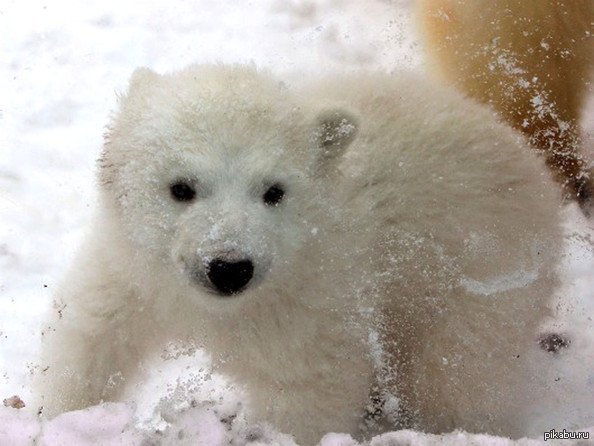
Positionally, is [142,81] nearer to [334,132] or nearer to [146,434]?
[334,132]

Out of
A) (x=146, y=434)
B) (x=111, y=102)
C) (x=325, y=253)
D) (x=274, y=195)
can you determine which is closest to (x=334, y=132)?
(x=274, y=195)

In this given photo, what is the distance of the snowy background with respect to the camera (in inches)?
95.0

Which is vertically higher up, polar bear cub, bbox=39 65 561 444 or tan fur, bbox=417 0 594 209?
tan fur, bbox=417 0 594 209

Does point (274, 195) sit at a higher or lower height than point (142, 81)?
lower

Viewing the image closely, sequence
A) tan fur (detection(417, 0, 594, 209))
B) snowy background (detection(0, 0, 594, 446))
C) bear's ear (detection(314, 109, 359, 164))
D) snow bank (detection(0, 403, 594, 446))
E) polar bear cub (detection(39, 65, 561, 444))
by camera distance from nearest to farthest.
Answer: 1. snow bank (detection(0, 403, 594, 446))
2. polar bear cub (detection(39, 65, 561, 444))
3. bear's ear (detection(314, 109, 359, 164))
4. snowy background (detection(0, 0, 594, 446))
5. tan fur (detection(417, 0, 594, 209))

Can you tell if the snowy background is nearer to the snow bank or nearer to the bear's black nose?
the snow bank

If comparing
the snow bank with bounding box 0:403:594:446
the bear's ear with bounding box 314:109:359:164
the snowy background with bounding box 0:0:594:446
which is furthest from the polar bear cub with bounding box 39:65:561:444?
the snow bank with bounding box 0:403:594:446

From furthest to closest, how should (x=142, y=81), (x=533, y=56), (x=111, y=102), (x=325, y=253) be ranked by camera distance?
(x=111, y=102), (x=533, y=56), (x=325, y=253), (x=142, y=81)

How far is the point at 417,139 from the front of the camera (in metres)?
2.28

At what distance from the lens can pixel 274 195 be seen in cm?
191

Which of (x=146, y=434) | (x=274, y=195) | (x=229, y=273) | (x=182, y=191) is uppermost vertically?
(x=274, y=195)

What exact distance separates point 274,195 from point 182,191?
0.26 meters

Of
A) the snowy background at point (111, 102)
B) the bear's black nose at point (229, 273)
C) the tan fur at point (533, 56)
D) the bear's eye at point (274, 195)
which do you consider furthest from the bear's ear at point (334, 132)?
the tan fur at point (533, 56)

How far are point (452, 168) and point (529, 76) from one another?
0.76 meters
